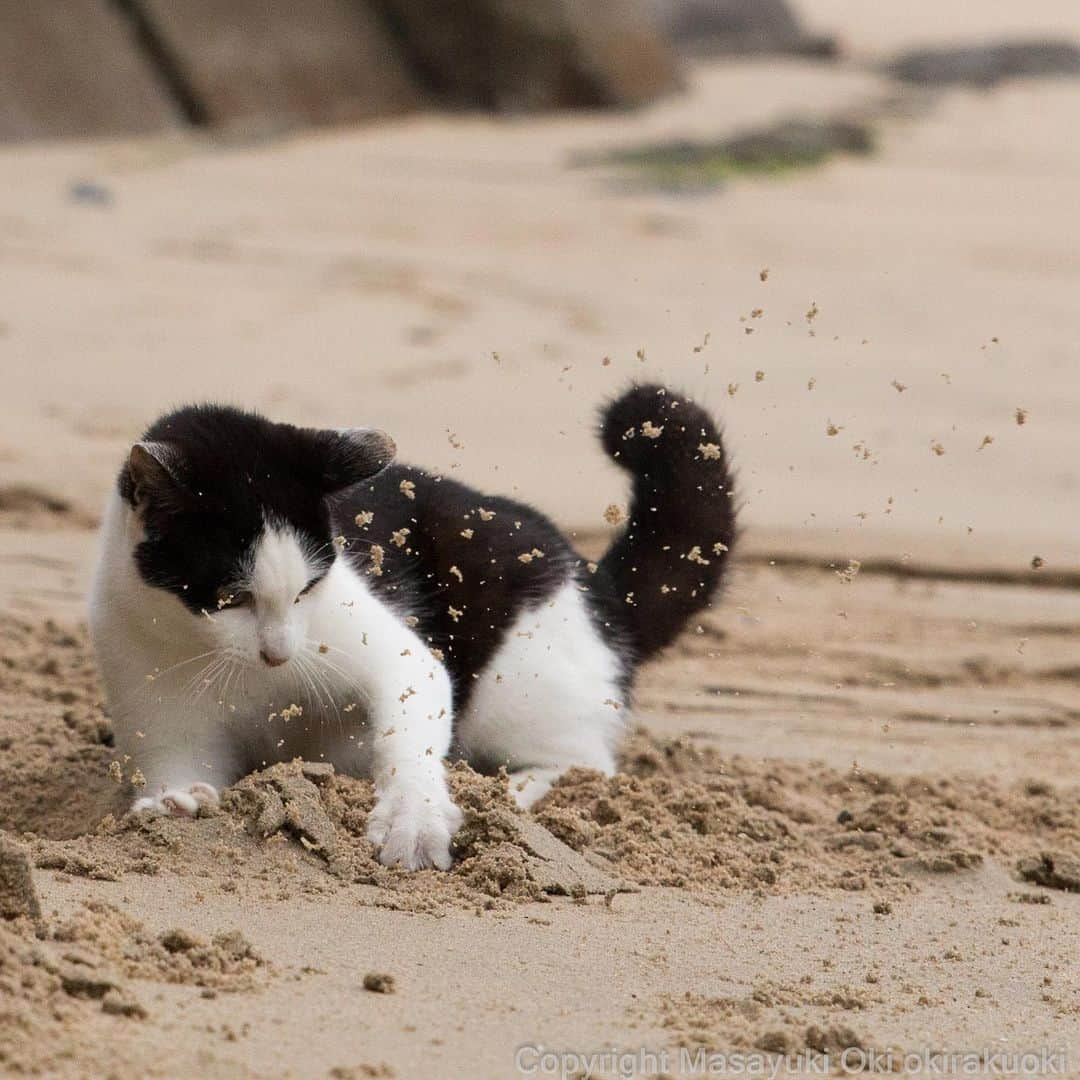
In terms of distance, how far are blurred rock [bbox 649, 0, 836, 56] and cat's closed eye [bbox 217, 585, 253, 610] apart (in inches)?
607

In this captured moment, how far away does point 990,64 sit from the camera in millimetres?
16078

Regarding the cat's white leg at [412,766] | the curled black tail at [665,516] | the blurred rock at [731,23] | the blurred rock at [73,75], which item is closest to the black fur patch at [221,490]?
the cat's white leg at [412,766]

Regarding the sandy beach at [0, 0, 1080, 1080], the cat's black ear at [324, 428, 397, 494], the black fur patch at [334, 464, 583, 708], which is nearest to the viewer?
the sandy beach at [0, 0, 1080, 1080]

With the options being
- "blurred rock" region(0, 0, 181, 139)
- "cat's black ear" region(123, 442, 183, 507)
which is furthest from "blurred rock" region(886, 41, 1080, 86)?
"cat's black ear" region(123, 442, 183, 507)

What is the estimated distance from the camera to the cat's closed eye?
3.18m

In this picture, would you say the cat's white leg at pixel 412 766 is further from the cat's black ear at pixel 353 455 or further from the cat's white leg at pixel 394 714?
the cat's black ear at pixel 353 455

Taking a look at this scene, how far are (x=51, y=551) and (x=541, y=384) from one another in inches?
84.3

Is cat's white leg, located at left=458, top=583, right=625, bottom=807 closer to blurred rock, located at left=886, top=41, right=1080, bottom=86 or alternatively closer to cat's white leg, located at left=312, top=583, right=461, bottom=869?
cat's white leg, located at left=312, top=583, right=461, bottom=869

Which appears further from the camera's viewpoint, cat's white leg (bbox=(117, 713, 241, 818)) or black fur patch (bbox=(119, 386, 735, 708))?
cat's white leg (bbox=(117, 713, 241, 818))

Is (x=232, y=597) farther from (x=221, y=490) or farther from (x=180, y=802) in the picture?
(x=180, y=802)

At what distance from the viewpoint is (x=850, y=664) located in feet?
15.5

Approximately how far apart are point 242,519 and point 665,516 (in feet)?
3.93

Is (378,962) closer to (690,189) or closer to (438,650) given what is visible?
(438,650)

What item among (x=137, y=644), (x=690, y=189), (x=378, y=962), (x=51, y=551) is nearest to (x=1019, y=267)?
(x=690, y=189)
